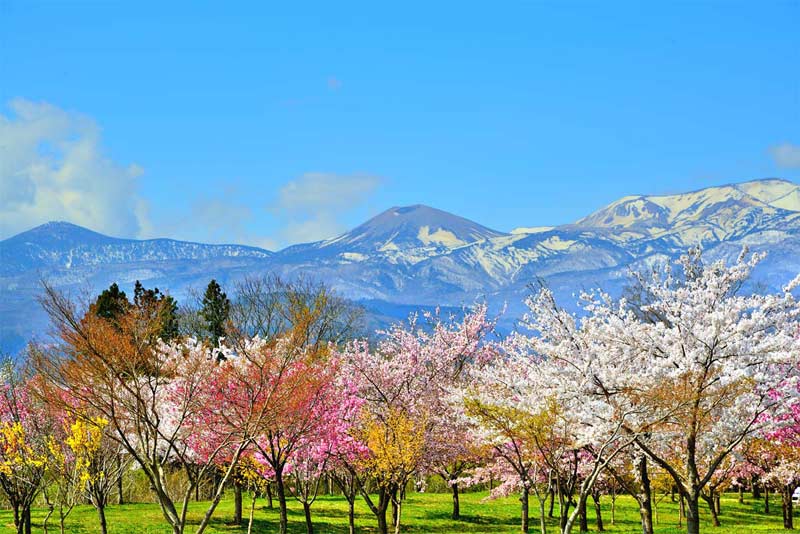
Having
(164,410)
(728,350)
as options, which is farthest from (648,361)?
(164,410)

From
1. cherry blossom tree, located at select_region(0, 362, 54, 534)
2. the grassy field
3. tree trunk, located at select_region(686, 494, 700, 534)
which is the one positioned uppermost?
cherry blossom tree, located at select_region(0, 362, 54, 534)

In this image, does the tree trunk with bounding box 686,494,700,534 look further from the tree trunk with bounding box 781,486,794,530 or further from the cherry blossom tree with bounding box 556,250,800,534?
the tree trunk with bounding box 781,486,794,530

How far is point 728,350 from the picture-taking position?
1952cm

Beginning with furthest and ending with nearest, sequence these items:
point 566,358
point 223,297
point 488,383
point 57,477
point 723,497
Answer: point 223,297 < point 723,497 < point 488,383 < point 57,477 < point 566,358

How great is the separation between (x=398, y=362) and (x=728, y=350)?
2138cm

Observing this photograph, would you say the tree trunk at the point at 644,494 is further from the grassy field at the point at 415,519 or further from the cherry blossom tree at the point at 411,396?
the cherry blossom tree at the point at 411,396

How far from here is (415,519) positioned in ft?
128

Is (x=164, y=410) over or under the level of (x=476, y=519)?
over

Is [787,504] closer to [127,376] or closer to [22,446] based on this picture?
[127,376]

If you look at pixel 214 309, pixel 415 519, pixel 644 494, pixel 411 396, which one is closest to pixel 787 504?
pixel 644 494

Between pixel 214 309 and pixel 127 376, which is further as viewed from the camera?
pixel 214 309

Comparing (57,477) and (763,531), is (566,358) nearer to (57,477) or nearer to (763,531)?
(57,477)

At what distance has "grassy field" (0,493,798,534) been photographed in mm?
34406

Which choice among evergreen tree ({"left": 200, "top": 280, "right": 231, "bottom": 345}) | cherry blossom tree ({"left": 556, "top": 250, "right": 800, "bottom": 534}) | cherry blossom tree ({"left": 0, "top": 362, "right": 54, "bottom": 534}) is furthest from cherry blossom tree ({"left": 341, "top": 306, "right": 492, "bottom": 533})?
evergreen tree ({"left": 200, "top": 280, "right": 231, "bottom": 345})
